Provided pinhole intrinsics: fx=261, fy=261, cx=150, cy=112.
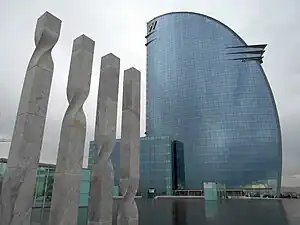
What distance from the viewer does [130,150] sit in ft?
32.3

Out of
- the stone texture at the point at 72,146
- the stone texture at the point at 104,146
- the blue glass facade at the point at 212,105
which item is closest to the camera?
the stone texture at the point at 72,146

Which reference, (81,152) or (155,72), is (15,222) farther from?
(155,72)

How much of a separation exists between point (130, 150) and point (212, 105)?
74882mm

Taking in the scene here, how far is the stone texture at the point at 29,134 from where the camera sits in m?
6.35

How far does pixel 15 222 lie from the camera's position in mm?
6230

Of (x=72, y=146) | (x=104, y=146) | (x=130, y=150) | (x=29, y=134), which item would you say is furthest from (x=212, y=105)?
(x=29, y=134)

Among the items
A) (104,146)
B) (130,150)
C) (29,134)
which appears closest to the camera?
(29,134)

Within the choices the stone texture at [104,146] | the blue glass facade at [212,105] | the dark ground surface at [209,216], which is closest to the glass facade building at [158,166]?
the blue glass facade at [212,105]

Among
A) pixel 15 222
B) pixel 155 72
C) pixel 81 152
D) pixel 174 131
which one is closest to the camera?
pixel 15 222

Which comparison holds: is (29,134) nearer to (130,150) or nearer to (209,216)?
(130,150)

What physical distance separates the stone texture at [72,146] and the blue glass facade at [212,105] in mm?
74629

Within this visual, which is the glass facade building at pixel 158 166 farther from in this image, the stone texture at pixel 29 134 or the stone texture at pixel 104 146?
the stone texture at pixel 29 134

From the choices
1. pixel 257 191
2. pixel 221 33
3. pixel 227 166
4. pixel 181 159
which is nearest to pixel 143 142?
pixel 181 159

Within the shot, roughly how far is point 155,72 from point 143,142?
98.3 feet
